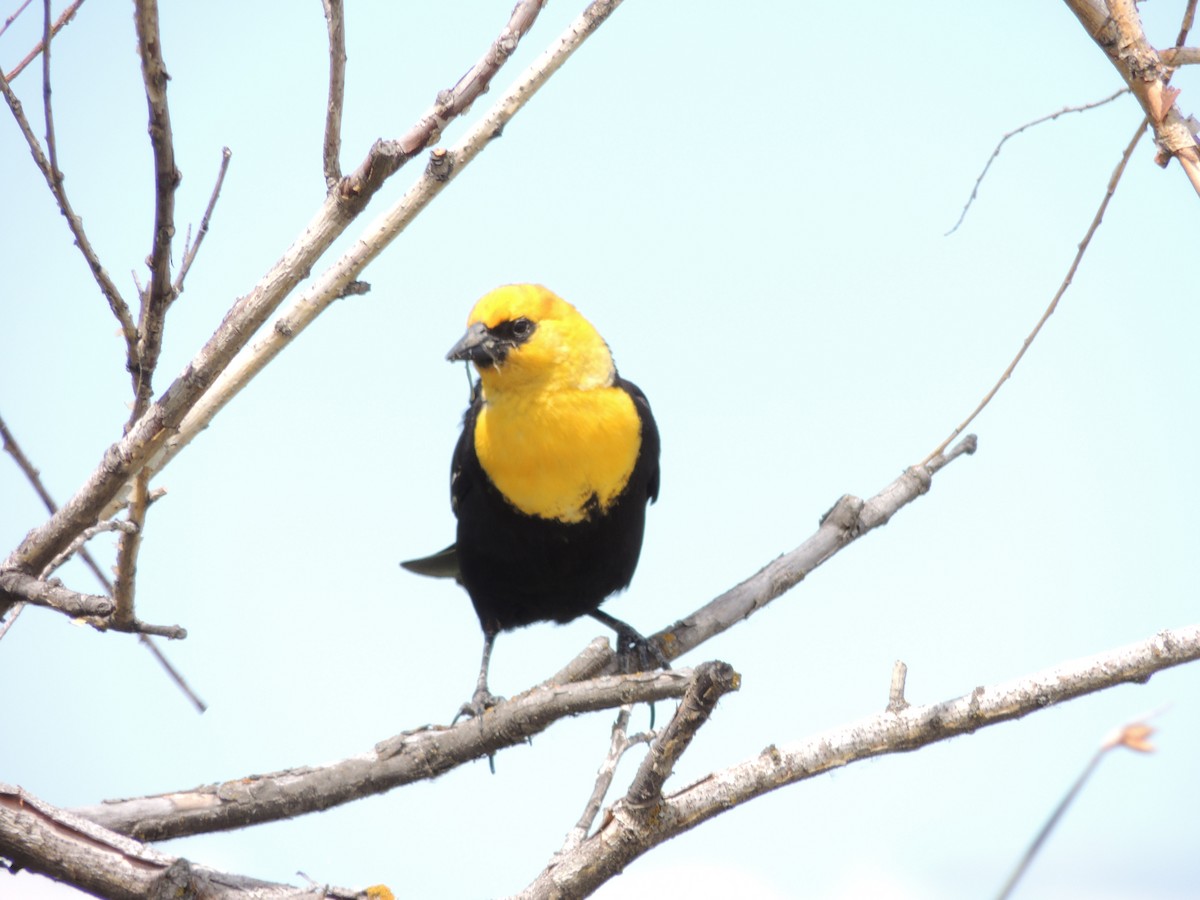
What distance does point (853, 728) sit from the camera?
2.13m

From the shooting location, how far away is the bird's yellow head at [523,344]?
11.7 ft

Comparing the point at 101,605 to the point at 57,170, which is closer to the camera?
the point at 57,170

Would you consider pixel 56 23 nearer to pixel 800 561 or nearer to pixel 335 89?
pixel 335 89

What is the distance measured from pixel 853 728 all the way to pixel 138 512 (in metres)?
1.35

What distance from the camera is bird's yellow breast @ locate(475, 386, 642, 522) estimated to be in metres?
3.57

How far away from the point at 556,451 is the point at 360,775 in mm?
1205

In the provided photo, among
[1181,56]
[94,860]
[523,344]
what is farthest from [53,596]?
[1181,56]

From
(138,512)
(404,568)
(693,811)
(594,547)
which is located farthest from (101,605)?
(404,568)

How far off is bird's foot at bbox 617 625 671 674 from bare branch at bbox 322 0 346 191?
6.12 ft

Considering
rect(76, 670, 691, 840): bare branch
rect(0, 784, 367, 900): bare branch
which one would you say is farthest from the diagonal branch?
rect(0, 784, 367, 900): bare branch

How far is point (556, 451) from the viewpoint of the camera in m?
3.56

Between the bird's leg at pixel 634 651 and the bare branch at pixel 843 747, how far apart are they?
1281 mm

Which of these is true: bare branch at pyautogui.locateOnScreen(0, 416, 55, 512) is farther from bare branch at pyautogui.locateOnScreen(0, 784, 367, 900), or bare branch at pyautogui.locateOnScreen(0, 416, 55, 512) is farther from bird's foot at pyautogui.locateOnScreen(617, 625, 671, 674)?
bird's foot at pyautogui.locateOnScreen(617, 625, 671, 674)

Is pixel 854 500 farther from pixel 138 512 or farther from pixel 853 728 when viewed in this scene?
pixel 138 512
